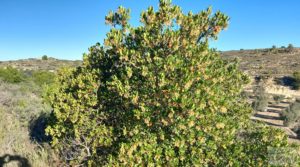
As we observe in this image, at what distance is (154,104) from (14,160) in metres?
5.55

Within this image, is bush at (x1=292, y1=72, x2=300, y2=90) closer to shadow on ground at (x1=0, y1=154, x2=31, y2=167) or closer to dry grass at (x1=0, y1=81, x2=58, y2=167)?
dry grass at (x1=0, y1=81, x2=58, y2=167)

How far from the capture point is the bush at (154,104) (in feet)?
28.5

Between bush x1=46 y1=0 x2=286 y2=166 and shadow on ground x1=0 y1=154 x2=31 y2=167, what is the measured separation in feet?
3.79

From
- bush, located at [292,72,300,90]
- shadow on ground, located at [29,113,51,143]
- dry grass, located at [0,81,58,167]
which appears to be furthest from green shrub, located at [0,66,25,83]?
bush, located at [292,72,300,90]

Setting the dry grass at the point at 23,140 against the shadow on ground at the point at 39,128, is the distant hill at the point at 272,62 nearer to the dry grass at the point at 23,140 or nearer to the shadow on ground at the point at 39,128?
the dry grass at the point at 23,140

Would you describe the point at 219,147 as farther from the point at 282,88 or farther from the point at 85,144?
the point at 282,88

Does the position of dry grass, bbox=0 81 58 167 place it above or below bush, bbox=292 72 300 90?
below

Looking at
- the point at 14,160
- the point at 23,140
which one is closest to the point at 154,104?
the point at 14,160

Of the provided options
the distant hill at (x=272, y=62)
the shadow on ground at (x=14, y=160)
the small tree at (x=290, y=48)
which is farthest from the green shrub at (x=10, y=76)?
the small tree at (x=290, y=48)

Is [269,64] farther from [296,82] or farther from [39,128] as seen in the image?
[39,128]

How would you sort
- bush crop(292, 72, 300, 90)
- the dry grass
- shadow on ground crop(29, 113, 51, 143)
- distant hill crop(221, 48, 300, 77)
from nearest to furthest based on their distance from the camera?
the dry grass → shadow on ground crop(29, 113, 51, 143) → bush crop(292, 72, 300, 90) → distant hill crop(221, 48, 300, 77)

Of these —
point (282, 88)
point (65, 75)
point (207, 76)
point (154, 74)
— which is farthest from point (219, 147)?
point (282, 88)

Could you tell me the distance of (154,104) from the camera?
9148 mm

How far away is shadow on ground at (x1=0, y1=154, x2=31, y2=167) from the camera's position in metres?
11.2
